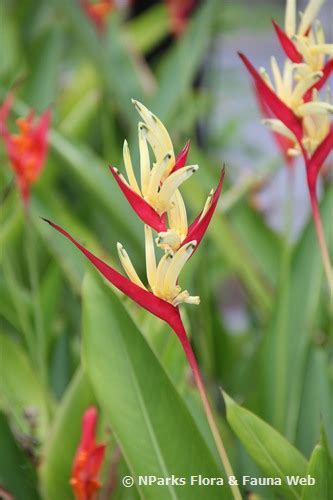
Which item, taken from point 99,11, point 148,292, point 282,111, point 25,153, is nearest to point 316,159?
point 282,111

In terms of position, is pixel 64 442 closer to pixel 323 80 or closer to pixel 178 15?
pixel 323 80

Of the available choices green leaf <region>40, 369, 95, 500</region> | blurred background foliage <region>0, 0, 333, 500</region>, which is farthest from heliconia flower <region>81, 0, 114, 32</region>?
green leaf <region>40, 369, 95, 500</region>

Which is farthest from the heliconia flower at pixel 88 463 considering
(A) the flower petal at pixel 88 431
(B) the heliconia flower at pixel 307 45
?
(B) the heliconia flower at pixel 307 45

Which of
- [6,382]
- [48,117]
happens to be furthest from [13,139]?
[6,382]

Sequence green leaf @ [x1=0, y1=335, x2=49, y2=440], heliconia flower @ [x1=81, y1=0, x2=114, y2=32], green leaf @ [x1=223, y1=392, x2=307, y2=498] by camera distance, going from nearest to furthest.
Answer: green leaf @ [x1=223, y1=392, x2=307, y2=498]
green leaf @ [x1=0, y1=335, x2=49, y2=440]
heliconia flower @ [x1=81, y1=0, x2=114, y2=32]

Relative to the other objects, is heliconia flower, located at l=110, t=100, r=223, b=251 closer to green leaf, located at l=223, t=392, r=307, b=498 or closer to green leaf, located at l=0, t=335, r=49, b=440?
green leaf, located at l=223, t=392, r=307, b=498

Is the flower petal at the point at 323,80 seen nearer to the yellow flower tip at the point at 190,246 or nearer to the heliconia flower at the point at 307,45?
the heliconia flower at the point at 307,45

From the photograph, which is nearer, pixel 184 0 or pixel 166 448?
pixel 166 448

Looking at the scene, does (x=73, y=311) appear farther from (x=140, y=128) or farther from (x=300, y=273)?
(x=140, y=128)
